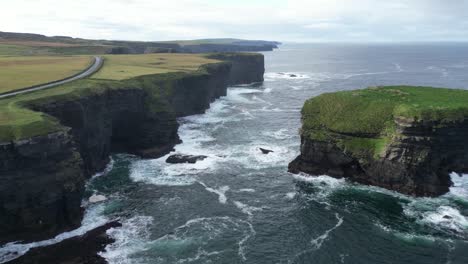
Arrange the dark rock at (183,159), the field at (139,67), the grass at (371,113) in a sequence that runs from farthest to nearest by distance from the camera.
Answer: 1. the field at (139,67)
2. the dark rock at (183,159)
3. the grass at (371,113)

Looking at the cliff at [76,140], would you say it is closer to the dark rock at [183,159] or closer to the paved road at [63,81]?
the dark rock at [183,159]

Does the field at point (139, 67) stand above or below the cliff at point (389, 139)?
above

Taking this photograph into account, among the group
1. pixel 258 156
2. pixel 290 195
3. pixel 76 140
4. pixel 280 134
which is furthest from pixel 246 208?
pixel 280 134

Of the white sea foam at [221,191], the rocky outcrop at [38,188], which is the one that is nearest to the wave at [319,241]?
the white sea foam at [221,191]

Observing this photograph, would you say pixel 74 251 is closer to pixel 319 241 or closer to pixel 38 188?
pixel 38 188

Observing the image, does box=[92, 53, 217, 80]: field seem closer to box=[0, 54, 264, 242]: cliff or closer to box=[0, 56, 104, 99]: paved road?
box=[0, 56, 104, 99]: paved road

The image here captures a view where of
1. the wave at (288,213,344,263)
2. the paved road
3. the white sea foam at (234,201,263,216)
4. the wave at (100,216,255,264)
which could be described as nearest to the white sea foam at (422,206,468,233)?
the wave at (288,213,344,263)

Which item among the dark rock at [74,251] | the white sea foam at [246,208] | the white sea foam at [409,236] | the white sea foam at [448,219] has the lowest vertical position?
the dark rock at [74,251]
